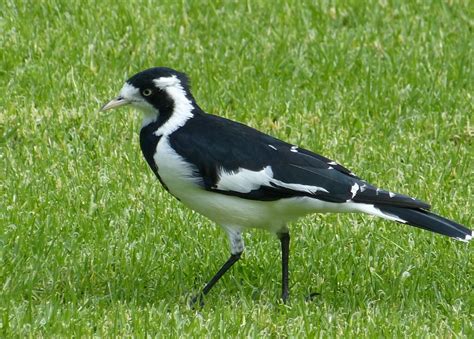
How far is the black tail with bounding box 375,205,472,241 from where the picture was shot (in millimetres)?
5988

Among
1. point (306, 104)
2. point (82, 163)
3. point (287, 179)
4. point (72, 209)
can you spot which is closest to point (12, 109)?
point (82, 163)

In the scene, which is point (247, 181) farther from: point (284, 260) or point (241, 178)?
point (284, 260)

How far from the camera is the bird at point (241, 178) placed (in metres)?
6.10

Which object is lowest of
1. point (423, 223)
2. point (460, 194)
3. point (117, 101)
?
point (460, 194)

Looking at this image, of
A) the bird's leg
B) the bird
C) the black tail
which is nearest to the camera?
the black tail

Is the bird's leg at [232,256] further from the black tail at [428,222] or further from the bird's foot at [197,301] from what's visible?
the black tail at [428,222]

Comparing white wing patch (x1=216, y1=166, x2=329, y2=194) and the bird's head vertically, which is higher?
the bird's head

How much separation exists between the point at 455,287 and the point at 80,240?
215 centimetres

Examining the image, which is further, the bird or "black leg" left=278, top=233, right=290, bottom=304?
"black leg" left=278, top=233, right=290, bottom=304

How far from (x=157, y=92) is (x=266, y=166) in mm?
748

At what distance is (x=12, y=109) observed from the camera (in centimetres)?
854

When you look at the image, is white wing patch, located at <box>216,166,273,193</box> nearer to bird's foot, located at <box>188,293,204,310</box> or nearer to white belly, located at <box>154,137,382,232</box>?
white belly, located at <box>154,137,382,232</box>

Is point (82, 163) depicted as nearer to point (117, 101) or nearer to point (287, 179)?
point (117, 101)

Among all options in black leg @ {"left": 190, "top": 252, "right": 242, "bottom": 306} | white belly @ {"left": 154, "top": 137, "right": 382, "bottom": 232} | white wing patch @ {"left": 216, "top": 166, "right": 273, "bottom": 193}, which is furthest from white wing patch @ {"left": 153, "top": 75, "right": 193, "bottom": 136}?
black leg @ {"left": 190, "top": 252, "right": 242, "bottom": 306}
